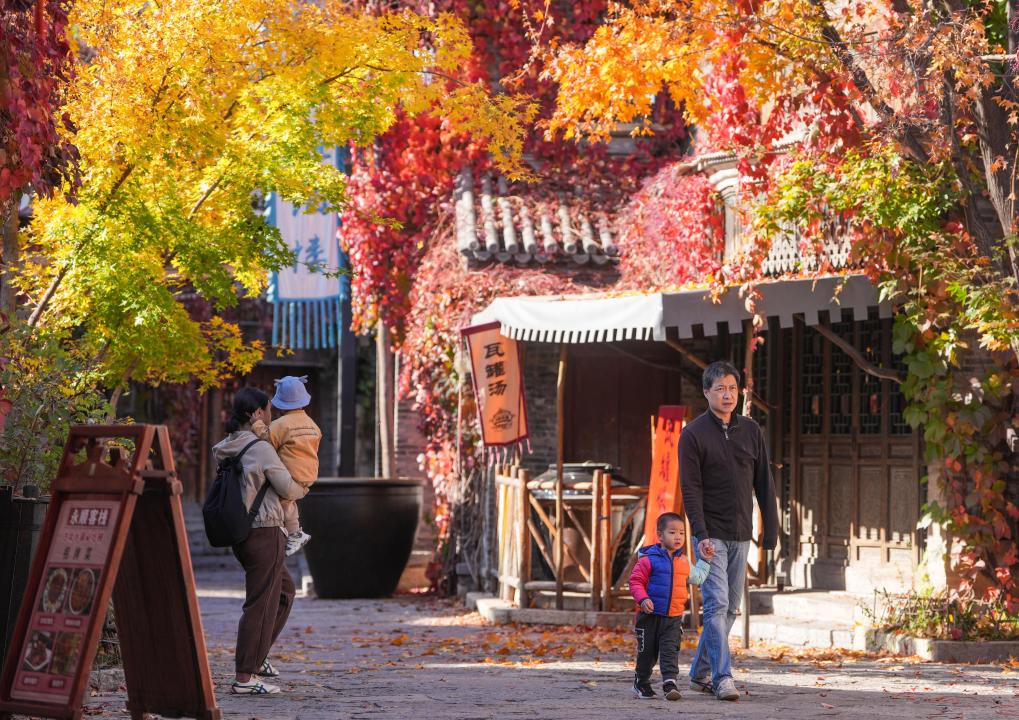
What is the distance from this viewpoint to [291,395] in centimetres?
925

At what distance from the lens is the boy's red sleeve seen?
8664 mm

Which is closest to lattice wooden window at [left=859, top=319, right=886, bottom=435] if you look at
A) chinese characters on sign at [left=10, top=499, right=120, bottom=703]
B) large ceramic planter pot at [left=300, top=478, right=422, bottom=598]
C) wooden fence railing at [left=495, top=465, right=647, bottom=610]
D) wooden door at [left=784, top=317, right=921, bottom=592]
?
wooden door at [left=784, top=317, right=921, bottom=592]

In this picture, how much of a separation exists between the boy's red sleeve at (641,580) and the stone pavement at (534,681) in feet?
1.90

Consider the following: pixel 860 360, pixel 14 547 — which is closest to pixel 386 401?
pixel 860 360

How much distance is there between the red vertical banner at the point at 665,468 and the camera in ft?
39.0

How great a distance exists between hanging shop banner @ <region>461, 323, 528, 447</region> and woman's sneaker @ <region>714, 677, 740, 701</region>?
17.9 ft

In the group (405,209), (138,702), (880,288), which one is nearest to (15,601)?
(138,702)

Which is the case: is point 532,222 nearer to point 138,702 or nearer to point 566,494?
point 566,494

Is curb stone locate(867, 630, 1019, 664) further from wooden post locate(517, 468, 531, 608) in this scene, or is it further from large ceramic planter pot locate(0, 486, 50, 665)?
large ceramic planter pot locate(0, 486, 50, 665)

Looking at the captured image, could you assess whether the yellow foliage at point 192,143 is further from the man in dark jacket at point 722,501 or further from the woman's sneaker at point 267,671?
the man in dark jacket at point 722,501

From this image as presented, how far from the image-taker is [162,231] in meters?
10.2

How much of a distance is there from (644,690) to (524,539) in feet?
16.7

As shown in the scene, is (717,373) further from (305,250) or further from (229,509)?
(305,250)

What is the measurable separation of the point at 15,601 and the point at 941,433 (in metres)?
6.79
